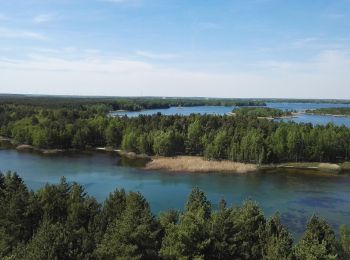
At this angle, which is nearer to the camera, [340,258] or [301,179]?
[340,258]

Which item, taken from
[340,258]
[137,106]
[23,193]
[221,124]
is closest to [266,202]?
[340,258]

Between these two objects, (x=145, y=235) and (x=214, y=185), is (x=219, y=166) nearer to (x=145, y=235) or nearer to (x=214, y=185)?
(x=214, y=185)

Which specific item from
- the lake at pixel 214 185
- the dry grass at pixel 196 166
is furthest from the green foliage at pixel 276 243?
the dry grass at pixel 196 166

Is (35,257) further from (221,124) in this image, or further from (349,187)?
(221,124)

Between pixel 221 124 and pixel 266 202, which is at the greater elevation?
pixel 221 124

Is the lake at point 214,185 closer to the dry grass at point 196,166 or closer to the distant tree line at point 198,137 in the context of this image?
the dry grass at point 196,166

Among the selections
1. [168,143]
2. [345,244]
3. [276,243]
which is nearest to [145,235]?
[276,243]

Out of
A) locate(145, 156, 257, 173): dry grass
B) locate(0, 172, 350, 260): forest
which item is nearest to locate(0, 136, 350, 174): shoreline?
locate(145, 156, 257, 173): dry grass

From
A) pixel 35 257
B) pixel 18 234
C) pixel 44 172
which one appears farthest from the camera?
pixel 44 172
